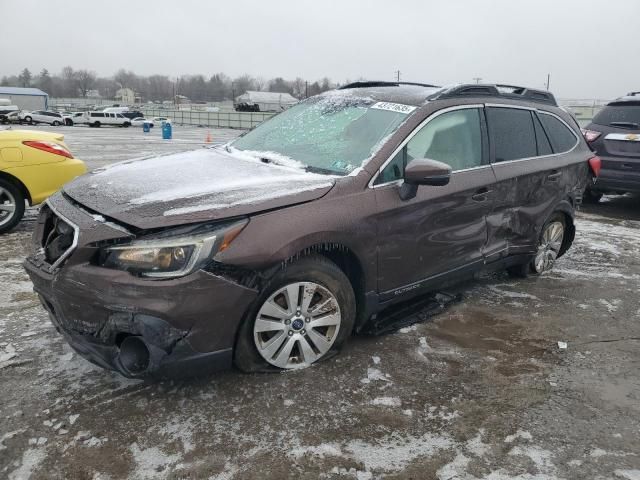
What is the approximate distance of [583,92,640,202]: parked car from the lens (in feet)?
25.5

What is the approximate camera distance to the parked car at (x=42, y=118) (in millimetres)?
42594

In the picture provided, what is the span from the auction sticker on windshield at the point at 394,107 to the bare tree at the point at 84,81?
143 m

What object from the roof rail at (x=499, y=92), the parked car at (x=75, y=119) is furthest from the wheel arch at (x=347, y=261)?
the parked car at (x=75, y=119)

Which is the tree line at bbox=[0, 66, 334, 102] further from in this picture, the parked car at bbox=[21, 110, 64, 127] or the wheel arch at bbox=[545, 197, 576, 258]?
the wheel arch at bbox=[545, 197, 576, 258]

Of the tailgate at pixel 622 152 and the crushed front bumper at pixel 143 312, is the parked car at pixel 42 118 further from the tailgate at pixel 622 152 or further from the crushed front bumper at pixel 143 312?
the crushed front bumper at pixel 143 312

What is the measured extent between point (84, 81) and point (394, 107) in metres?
149

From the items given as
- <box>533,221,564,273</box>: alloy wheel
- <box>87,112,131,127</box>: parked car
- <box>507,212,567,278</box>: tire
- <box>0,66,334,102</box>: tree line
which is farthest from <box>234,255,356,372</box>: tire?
<box>0,66,334,102</box>: tree line

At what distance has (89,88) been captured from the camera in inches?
5468

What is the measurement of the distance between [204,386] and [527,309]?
8.74 ft

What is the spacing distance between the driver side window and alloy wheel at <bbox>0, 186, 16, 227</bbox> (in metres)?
4.46

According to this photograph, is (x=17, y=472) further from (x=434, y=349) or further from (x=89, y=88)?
(x=89, y=88)

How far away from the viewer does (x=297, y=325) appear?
3.01 m

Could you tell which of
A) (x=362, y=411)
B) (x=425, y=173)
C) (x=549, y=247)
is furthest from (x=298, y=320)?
(x=549, y=247)

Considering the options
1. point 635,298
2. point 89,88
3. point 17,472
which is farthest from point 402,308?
point 89,88
